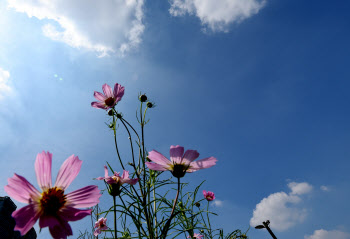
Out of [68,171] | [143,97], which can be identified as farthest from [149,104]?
[68,171]

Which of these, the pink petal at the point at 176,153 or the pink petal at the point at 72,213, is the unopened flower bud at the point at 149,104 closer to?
the pink petal at the point at 176,153

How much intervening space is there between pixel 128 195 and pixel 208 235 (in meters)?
0.79

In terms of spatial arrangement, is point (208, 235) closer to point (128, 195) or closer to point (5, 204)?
point (128, 195)

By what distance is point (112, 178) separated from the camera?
2.57ft

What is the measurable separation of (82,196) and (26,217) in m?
0.09

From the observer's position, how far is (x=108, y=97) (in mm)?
1203

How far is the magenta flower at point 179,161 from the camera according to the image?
59 centimetres

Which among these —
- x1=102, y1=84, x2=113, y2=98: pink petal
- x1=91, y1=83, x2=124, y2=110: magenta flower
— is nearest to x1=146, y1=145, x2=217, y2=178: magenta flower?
x1=91, y1=83, x2=124, y2=110: magenta flower

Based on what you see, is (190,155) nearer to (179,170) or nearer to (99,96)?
(179,170)

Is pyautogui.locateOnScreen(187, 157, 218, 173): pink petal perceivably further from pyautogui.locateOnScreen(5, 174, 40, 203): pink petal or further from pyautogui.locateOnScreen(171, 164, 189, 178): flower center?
pyautogui.locateOnScreen(5, 174, 40, 203): pink petal

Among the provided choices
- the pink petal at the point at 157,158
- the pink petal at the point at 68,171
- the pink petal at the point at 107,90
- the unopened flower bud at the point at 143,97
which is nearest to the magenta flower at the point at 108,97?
the pink petal at the point at 107,90

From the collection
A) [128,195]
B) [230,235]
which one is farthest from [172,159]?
[230,235]

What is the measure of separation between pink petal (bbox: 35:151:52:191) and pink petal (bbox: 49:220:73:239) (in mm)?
79

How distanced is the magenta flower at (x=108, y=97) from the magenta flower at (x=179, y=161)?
582mm
